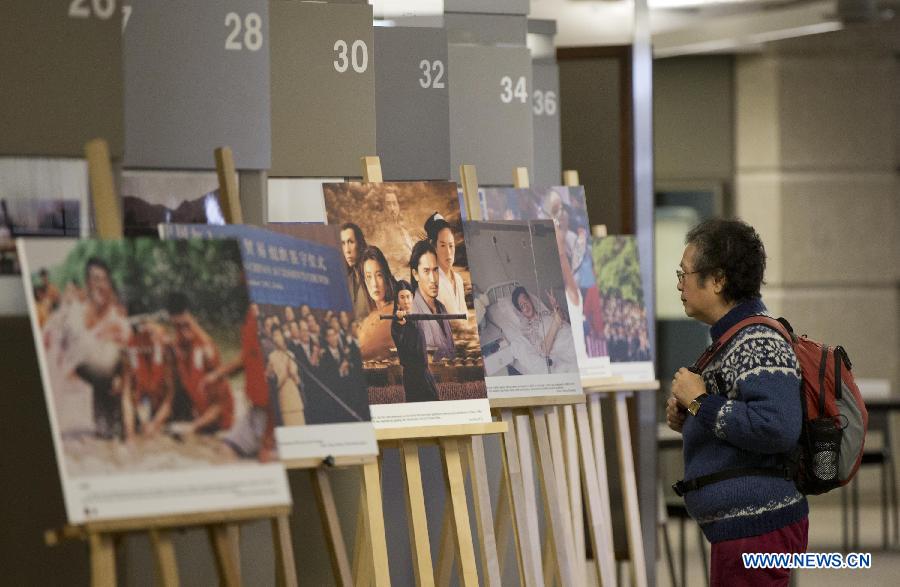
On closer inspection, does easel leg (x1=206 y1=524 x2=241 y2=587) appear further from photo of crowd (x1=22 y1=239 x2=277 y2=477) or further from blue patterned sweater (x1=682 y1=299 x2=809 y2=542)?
blue patterned sweater (x1=682 y1=299 x2=809 y2=542)

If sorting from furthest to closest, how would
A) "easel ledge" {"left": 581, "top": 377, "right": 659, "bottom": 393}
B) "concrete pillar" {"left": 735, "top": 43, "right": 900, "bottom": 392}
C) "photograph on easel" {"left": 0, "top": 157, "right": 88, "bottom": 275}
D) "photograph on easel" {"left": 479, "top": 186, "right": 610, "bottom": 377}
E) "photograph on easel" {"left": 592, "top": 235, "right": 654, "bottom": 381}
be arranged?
"concrete pillar" {"left": 735, "top": 43, "right": 900, "bottom": 392} → "photograph on easel" {"left": 592, "top": 235, "right": 654, "bottom": 381} → "easel ledge" {"left": 581, "top": 377, "right": 659, "bottom": 393} → "photograph on easel" {"left": 479, "top": 186, "right": 610, "bottom": 377} → "photograph on easel" {"left": 0, "top": 157, "right": 88, "bottom": 275}

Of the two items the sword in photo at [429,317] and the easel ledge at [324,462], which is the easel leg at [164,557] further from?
the sword in photo at [429,317]

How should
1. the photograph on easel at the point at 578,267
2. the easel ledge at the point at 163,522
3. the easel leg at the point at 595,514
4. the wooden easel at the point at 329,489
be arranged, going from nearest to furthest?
the easel ledge at the point at 163,522 < the wooden easel at the point at 329,489 < the easel leg at the point at 595,514 < the photograph on easel at the point at 578,267

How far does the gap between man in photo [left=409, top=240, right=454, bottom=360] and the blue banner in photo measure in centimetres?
45

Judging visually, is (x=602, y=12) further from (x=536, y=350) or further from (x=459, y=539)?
(x=459, y=539)

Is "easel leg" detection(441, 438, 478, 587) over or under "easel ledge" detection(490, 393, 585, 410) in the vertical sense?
under

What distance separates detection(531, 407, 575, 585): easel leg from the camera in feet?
13.2

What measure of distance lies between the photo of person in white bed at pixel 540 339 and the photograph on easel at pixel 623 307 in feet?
4.51

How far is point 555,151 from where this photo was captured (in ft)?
21.6

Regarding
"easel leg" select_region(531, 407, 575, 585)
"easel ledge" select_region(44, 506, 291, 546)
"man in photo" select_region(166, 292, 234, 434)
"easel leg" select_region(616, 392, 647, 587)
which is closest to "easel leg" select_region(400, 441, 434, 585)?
"easel leg" select_region(531, 407, 575, 585)

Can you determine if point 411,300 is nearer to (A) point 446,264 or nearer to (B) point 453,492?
(A) point 446,264

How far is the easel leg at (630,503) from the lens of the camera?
5035mm

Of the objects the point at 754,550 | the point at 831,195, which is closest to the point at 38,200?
the point at 754,550

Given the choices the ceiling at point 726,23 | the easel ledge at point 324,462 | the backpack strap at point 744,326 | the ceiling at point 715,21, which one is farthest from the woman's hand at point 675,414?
the ceiling at point 715,21
